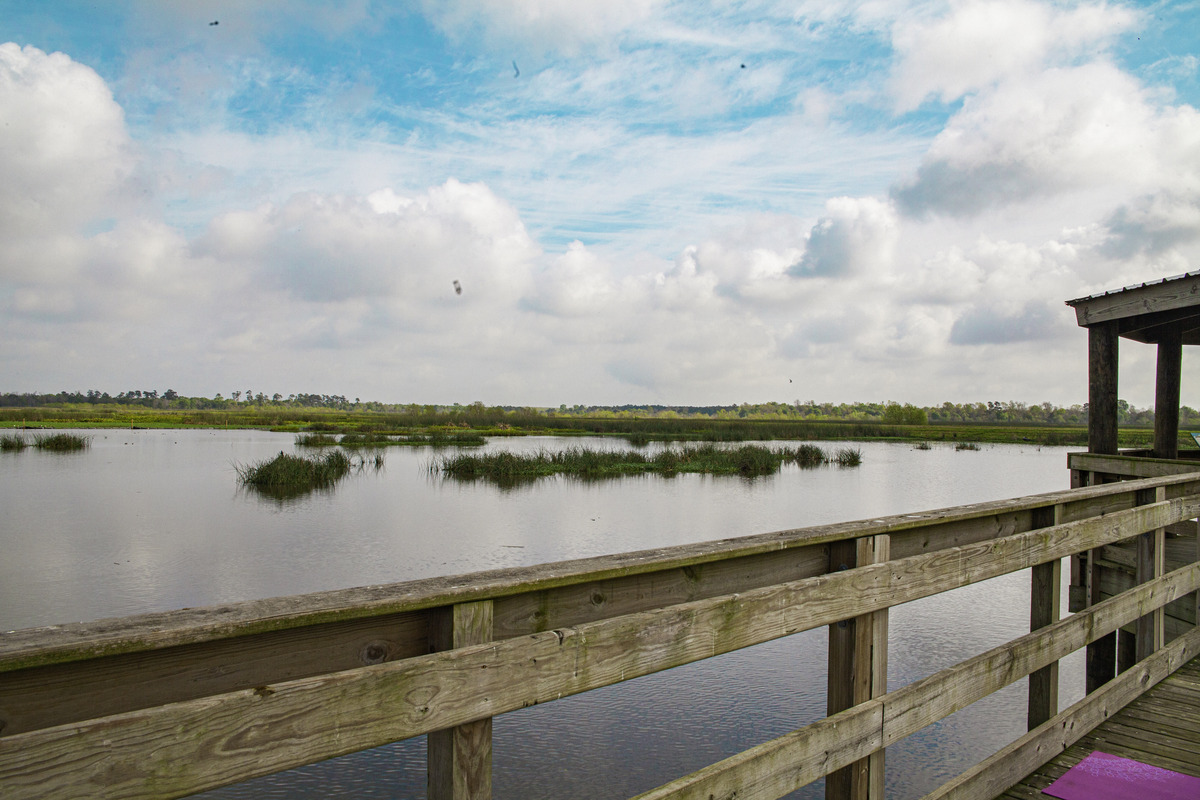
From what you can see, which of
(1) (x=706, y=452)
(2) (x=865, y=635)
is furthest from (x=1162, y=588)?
(1) (x=706, y=452)

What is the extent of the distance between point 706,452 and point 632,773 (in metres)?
26.6

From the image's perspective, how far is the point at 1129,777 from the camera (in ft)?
10.6

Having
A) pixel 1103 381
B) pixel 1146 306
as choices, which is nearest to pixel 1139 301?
pixel 1146 306

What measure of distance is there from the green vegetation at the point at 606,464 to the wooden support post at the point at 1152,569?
20074mm

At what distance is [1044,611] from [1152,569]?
170 centimetres

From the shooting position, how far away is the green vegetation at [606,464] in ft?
83.7

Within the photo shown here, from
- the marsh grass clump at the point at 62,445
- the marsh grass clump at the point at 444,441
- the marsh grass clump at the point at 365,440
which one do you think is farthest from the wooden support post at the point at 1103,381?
the marsh grass clump at the point at 62,445

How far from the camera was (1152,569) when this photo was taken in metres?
4.50

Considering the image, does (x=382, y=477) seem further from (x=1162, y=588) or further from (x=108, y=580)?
(x=1162, y=588)

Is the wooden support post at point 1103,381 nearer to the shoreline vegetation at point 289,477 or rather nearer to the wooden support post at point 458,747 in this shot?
the wooden support post at point 458,747

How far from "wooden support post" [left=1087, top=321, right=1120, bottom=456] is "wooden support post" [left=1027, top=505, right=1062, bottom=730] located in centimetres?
740

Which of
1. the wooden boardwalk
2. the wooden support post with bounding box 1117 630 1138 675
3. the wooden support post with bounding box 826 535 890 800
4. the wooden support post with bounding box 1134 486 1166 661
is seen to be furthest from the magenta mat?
Result: the wooden support post with bounding box 1117 630 1138 675

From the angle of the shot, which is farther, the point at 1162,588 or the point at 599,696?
the point at 599,696

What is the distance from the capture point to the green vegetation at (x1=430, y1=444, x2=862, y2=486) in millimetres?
25516
